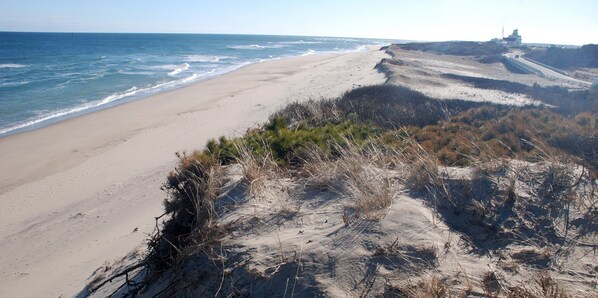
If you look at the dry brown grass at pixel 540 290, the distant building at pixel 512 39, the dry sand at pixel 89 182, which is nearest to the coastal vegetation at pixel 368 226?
the dry brown grass at pixel 540 290

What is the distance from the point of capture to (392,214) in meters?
4.27

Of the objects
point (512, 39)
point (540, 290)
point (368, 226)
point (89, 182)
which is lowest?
point (89, 182)

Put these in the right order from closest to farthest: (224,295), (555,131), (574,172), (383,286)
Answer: (383,286) → (224,295) → (574,172) → (555,131)

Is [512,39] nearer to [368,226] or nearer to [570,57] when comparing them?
[570,57]

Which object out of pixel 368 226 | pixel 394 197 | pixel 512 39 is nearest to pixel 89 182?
pixel 394 197

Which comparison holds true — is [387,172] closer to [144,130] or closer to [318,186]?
[318,186]

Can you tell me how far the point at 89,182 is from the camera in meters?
9.98

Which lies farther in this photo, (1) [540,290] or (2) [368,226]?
(2) [368,226]

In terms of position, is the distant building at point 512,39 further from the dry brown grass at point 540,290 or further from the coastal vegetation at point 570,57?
the dry brown grass at point 540,290

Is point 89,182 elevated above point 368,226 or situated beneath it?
situated beneath

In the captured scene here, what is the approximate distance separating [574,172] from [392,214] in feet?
8.44

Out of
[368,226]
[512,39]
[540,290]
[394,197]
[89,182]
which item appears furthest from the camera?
[512,39]

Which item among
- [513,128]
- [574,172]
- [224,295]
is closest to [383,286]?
[224,295]

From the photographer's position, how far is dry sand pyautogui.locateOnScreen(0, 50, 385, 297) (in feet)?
21.3
